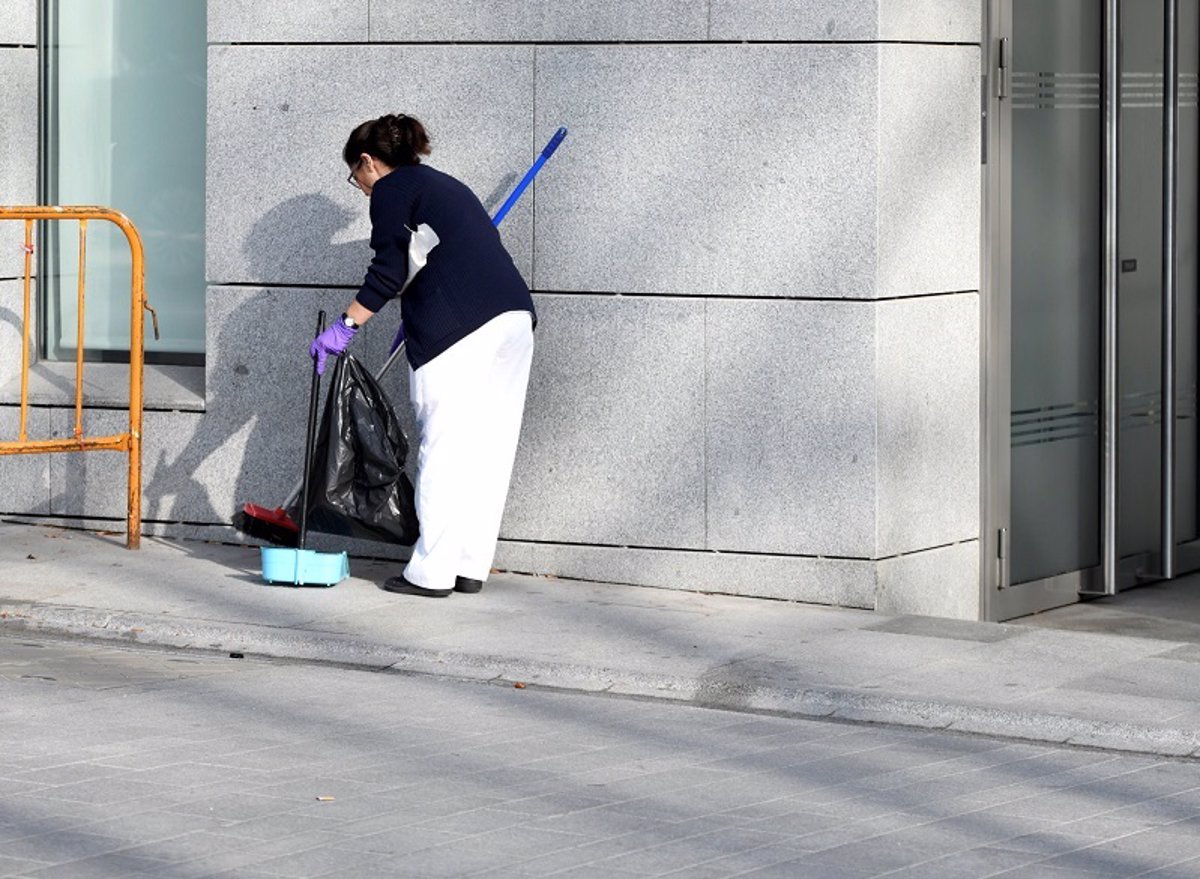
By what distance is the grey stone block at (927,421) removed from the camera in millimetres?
9438

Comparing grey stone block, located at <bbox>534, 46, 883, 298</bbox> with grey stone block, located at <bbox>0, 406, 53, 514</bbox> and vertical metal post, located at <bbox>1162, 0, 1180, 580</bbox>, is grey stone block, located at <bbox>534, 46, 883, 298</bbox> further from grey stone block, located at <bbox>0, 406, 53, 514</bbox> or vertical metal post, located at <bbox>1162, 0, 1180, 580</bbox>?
grey stone block, located at <bbox>0, 406, 53, 514</bbox>

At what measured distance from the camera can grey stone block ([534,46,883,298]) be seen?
936cm

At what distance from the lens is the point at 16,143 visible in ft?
37.1

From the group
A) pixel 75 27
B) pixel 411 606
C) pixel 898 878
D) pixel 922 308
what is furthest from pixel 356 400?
pixel 898 878

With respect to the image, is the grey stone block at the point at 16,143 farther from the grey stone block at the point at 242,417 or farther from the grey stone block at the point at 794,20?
the grey stone block at the point at 794,20

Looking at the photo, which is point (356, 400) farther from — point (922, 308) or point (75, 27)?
point (75, 27)

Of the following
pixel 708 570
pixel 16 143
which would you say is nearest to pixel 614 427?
pixel 708 570

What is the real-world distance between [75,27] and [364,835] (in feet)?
21.0

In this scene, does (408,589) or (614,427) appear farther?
(614,427)

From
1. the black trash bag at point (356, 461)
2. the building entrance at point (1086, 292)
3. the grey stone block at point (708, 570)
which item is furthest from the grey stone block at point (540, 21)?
the grey stone block at point (708, 570)

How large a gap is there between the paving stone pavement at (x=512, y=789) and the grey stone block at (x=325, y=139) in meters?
2.64

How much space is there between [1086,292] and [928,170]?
4.57ft

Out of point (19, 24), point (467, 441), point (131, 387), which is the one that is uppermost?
point (19, 24)

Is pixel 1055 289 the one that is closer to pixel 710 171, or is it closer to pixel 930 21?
pixel 930 21
